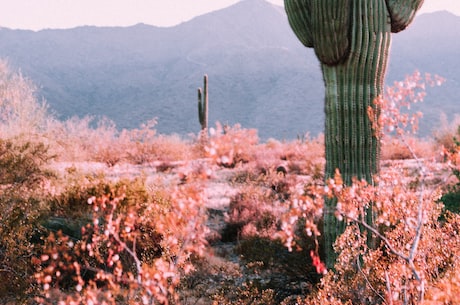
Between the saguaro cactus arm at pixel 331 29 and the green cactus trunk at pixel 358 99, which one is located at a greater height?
the saguaro cactus arm at pixel 331 29

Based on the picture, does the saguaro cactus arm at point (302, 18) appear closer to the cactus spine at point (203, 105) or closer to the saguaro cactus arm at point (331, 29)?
the saguaro cactus arm at point (331, 29)

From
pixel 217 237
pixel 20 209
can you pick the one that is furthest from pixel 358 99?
pixel 20 209

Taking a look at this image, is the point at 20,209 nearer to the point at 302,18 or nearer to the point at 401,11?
the point at 302,18

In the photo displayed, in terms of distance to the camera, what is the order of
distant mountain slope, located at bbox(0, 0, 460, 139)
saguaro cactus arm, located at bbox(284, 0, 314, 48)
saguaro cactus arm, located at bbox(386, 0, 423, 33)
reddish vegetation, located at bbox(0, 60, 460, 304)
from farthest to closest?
distant mountain slope, located at bbox(0, 0, 460, 139)
saguaro cactus arm, located at bbox(284, 0, 314, 48)
saguaro cactus arm, located at bbox(386, 0, 423, 33)
reddish vegetation, located at bbox(0, 60, 460, 304)

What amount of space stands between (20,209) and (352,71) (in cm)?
354

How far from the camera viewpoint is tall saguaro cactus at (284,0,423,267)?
4.50 metres

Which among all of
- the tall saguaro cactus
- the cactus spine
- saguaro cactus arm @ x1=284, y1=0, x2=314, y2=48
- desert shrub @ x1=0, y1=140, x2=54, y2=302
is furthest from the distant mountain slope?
the tall saguaro cactus

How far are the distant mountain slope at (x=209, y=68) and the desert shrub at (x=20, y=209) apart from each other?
40820 millimetres

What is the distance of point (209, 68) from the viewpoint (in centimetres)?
6488

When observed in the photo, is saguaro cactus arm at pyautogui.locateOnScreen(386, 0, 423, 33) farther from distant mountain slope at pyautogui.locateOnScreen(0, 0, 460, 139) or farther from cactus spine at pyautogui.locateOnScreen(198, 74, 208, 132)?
distant mountain slope at pyautogui.locateOnScreen(0, 0, 460, 139)

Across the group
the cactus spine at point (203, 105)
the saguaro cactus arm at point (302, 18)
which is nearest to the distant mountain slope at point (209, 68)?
the cactus spine at point (203, 105)

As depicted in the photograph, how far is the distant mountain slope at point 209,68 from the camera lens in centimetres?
5512

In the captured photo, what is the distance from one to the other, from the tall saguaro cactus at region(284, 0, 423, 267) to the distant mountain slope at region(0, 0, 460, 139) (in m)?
41.6

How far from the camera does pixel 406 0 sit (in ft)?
15.3
